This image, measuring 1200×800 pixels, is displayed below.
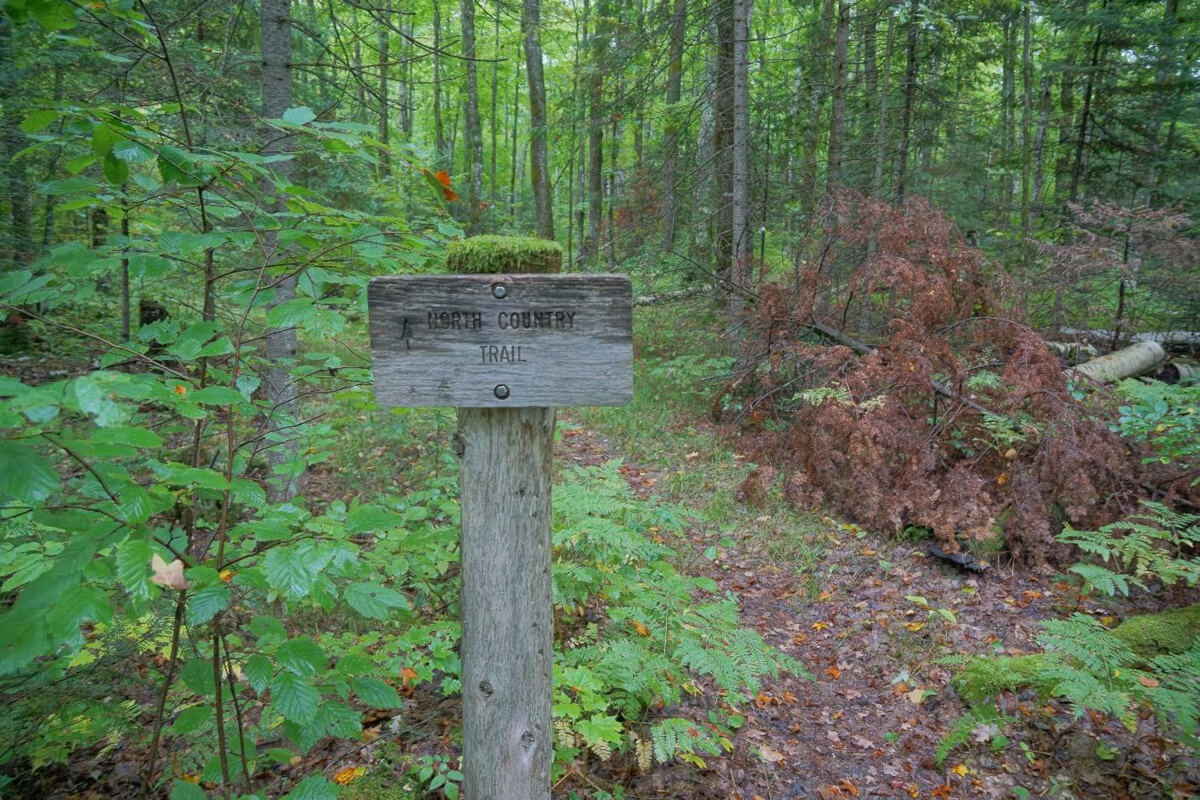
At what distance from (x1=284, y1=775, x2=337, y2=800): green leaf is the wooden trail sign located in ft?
4.11

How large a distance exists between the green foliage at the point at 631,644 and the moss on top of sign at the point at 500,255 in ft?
6.21

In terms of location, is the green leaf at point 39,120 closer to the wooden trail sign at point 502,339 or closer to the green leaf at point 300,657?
the wooden trail sign at point 502,339

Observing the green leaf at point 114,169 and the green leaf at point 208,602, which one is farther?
the green leaf at point 114,169

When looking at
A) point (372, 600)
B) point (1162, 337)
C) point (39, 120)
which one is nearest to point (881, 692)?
point (372, 600)

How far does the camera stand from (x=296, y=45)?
384 inches

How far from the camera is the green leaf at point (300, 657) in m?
1.74

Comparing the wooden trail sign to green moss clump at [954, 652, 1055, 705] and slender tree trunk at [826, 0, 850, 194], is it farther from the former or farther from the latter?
slender tree trunk at [826, 0, 850, 194]

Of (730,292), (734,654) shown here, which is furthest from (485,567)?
(730,292)

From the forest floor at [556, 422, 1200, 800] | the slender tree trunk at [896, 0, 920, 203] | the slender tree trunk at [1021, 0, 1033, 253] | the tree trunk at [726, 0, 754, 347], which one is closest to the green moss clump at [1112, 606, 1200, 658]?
the forest floor at [556, 422, 1200, 800]

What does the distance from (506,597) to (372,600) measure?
0.40 m

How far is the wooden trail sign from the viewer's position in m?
1.74

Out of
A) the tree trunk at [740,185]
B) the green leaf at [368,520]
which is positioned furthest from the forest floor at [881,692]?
the tree trunk at [740,185]

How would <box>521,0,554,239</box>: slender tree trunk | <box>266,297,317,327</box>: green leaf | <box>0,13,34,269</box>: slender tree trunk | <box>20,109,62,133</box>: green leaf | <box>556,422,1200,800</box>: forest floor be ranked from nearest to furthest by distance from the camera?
<box>20,109,62,133</box>: green leaf → <box>266,297,317,327</box>: green leaf → <box>556,422,1200,800</box>: forest floor → <box>0,13,34,269</box>: slender tree trunk → <box>521,0,554,239</box>: slender tree trunk

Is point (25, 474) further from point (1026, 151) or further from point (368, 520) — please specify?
point (1026, 151)
